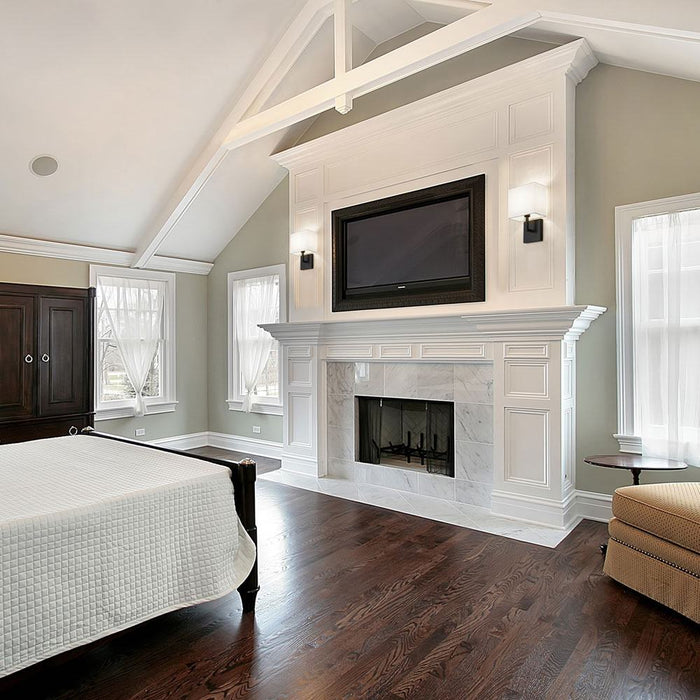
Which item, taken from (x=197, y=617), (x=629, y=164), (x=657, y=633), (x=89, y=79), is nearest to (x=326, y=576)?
(x=197, y=617)

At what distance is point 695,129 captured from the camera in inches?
127

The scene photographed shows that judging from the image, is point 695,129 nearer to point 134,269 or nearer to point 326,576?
point 326,576

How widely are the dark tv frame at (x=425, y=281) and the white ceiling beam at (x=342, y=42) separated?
0.88 meters

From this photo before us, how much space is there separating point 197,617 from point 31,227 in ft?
14.1

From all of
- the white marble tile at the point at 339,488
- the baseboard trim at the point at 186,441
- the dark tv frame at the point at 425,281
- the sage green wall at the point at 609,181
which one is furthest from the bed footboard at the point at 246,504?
the baseboard trim at the point at 186,441

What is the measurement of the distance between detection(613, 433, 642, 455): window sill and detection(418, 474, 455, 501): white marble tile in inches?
48.4

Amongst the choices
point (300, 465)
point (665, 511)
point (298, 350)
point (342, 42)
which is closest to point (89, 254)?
point (298, 350)

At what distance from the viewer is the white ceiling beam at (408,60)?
10.1ft

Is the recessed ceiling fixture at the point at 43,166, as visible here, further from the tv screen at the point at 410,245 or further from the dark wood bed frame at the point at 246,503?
the dark wood bed frame at the point at 246,503

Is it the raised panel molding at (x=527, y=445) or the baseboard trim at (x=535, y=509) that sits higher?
the raised panel molding at (x=527, y=445)

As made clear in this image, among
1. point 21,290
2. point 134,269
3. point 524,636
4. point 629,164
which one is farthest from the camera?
point 134,269

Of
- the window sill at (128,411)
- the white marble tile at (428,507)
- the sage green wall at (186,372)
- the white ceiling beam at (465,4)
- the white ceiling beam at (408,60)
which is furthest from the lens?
the sage green wall at (186,372)

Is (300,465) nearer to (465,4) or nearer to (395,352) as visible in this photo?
(395,352)

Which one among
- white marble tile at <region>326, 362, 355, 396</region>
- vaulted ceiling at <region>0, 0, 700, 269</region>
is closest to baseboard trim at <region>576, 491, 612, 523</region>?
white marble tile at <region>326, 362, 355, 396</region>
